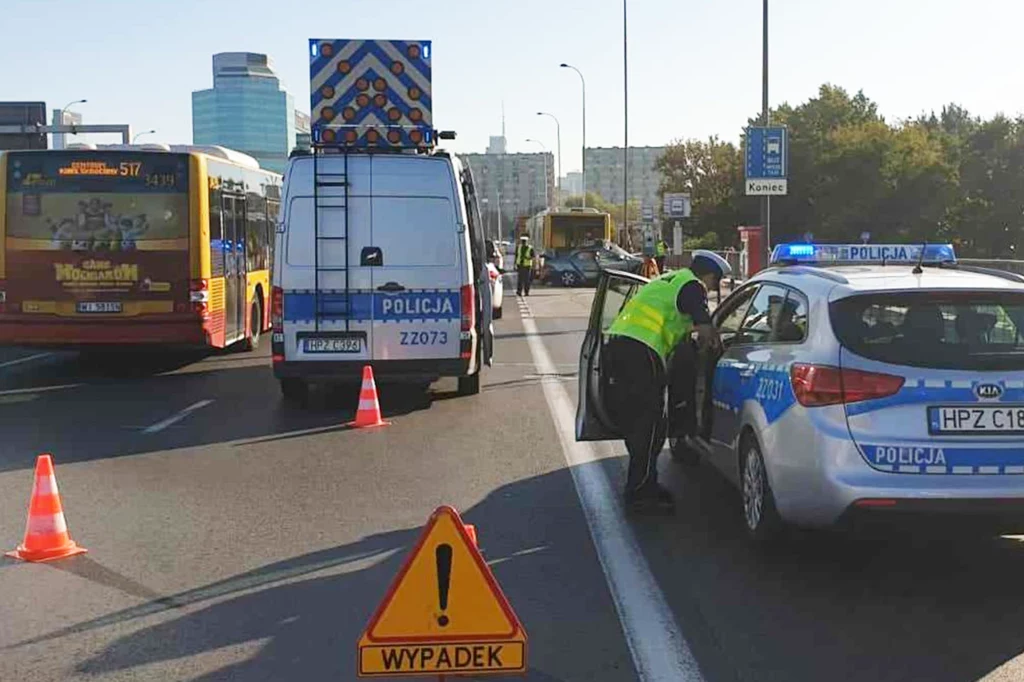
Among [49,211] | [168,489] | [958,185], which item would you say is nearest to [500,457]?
[168,489]

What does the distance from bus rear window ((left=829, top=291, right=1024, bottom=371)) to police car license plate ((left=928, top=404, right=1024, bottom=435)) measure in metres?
0.27

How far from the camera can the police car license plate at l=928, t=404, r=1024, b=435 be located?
17.5ft

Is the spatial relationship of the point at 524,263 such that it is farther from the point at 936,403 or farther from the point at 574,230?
the point at 936,403

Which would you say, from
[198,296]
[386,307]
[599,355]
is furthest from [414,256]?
[599,355]

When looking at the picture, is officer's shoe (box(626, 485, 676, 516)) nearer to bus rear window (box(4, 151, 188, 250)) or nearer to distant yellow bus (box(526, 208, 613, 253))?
bus rear window (box(4, 151, 188, 250))

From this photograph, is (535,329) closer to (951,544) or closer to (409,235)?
(409,235)

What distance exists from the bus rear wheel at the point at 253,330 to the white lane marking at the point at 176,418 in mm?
4994

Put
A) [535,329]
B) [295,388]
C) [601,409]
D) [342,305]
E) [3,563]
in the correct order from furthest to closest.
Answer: [535,329]
[295,388]
[342,305]
[601,409]
[3,563]

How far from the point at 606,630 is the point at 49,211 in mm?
10816

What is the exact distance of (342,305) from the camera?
11078 mm

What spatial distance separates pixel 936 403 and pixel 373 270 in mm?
6732

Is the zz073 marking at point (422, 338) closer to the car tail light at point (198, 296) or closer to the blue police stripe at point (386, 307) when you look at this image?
the blue police stripe at point (386, 307)

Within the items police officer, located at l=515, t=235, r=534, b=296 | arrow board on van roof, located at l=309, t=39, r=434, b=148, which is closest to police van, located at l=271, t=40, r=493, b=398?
arrow board on van roof, located at l=309, t=39, r=434, b=148

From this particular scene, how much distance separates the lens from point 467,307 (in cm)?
1116
